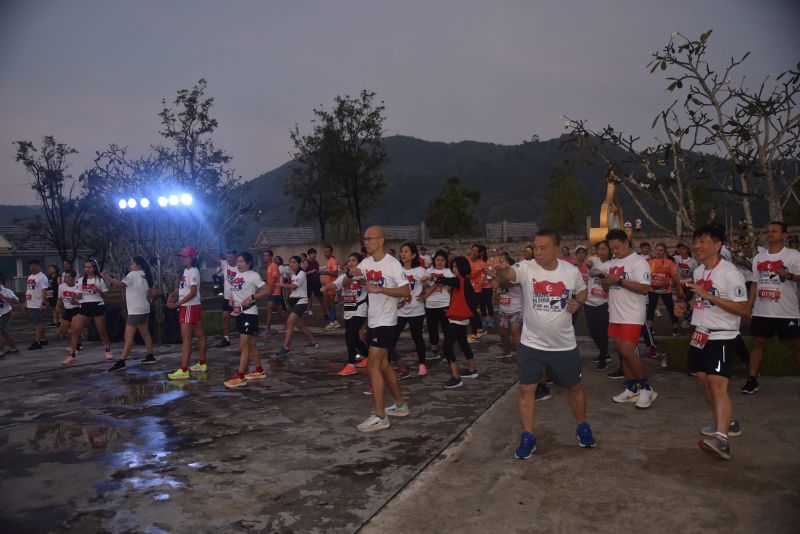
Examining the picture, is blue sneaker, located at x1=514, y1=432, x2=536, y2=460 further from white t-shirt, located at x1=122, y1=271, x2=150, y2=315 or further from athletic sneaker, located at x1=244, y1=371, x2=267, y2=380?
white t-shirt, located at x1=122, y1=271, x2=150, y2=315

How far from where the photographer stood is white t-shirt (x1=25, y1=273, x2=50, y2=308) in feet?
41.9

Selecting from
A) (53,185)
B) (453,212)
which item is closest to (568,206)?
(453,212)

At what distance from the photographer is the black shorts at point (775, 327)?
648 cm

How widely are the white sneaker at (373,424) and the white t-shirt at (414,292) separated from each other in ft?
9.35

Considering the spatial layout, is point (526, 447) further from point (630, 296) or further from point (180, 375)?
point (180, 375)

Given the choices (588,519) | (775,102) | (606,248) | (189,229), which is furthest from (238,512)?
(189,229)

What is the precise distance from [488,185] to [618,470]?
115m

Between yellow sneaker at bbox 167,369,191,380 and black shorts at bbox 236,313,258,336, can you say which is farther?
yellow sneaker at bbox 167,369,191,380

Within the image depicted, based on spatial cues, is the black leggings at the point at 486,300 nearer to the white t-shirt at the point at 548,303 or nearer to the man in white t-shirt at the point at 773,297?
the man in white t-shirt at the point at 773,297

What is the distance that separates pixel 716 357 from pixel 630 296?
1.51 meters

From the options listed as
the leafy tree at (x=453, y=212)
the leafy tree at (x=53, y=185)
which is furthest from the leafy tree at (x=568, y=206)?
the leafy tree at (x=53, y=185)

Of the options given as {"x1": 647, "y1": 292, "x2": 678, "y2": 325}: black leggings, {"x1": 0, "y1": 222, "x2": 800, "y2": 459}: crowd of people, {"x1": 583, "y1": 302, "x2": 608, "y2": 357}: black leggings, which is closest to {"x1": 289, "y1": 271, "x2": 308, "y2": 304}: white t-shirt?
{"x1": 0, "y1": 222, "x2": 800, "y2": 459}: crowd of people

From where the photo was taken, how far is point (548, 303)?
483cm

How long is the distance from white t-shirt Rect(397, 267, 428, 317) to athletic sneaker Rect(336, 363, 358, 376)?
1037 mm
